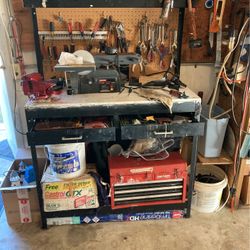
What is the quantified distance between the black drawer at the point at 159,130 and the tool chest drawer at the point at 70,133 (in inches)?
3.4

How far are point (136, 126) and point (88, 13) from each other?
0.89 meters

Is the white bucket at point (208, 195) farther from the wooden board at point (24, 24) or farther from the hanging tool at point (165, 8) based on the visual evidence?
the wooden board at point (24, 24)

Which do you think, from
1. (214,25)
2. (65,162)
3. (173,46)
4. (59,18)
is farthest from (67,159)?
(214,25)

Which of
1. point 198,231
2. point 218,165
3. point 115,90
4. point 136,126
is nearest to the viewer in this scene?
point 136,126

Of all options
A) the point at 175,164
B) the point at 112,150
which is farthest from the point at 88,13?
the point at 175,164

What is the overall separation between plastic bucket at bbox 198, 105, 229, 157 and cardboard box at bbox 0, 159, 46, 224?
1.21 meters

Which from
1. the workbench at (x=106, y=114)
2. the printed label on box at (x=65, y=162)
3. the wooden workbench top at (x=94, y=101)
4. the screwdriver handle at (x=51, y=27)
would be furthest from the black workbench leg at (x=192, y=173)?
the screwdriver handle at (x=51, y=27)

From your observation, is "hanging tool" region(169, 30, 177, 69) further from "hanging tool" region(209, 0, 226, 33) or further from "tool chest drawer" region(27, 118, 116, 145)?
"tool chest drawer" region(27, 118, 116, 145)

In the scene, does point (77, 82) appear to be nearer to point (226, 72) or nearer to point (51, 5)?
point (51, 5)

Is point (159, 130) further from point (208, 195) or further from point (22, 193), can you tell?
point (22, 193)

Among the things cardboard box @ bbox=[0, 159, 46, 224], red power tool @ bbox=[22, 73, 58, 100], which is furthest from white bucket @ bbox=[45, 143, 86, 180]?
red power tool @ bbox=[22, 73, 58, 100]

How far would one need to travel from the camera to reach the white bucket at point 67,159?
5.49ft

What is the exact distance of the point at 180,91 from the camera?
1732 mm

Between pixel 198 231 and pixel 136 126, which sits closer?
pixel 136 126
